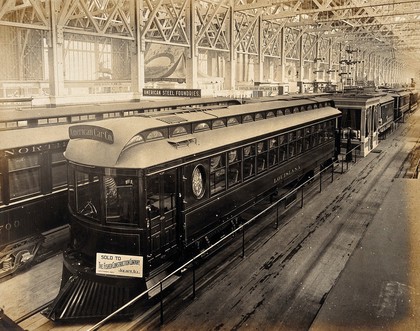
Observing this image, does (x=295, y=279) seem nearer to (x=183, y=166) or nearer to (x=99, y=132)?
(x=183, y=166)

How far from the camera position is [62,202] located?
31.6 ft

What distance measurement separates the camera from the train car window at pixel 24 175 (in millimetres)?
8547

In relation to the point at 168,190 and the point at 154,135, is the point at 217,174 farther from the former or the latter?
the point at 154,135

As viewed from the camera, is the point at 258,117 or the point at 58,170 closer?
the point at 58,170

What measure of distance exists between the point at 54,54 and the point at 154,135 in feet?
37.1

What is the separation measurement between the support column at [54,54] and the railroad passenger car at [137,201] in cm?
986

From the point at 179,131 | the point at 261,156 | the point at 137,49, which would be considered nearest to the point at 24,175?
the point at 179,131

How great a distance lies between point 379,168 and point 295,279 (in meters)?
12.7

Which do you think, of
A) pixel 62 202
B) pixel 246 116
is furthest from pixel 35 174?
pixel 246 116

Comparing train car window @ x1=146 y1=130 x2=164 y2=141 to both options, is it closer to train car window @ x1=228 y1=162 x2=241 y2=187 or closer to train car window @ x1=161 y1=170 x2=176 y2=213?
train car window @ x1=161 y1=170 x2=176 y2=213

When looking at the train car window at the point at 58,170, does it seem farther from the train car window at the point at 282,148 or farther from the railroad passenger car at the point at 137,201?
the train car window at the point at 282,148

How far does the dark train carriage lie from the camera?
8.45 metres

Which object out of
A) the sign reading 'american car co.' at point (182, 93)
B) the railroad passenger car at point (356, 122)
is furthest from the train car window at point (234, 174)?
the railroad passenger car at point (356, 122)

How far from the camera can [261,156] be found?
11.3m
